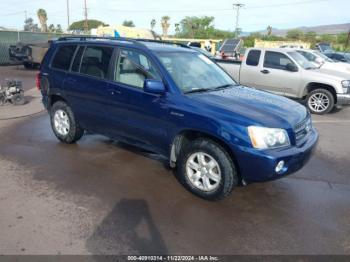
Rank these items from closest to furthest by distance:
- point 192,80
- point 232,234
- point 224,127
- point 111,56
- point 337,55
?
point 232,234 → point 224,127 → point 192,80 → point 111,56 → point 337,55

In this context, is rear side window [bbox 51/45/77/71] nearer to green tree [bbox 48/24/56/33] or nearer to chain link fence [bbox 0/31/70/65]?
chain link fence [bbox 0/31/70/65]

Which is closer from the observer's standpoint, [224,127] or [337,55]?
[224,127]

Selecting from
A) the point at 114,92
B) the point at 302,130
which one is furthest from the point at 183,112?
the point at 302,130

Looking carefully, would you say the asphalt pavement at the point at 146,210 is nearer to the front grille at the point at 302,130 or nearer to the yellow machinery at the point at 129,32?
the front grille at the point at 302,130

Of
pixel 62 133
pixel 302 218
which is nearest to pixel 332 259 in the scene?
pixel 302 218

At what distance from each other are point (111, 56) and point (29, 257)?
303cm

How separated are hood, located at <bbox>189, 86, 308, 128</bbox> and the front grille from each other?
0.17 ft

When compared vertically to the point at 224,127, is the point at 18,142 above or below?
below

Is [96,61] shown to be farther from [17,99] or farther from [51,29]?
[51,29]

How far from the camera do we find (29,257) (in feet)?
10.4

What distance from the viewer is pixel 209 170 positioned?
13.9 feet

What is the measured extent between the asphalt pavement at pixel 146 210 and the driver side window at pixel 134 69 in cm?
132

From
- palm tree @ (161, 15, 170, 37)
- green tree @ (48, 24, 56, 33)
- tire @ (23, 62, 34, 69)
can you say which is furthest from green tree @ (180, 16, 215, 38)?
tire @ (23, 62, 34, 69)

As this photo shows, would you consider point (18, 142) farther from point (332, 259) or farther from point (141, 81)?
point (332, 259)
